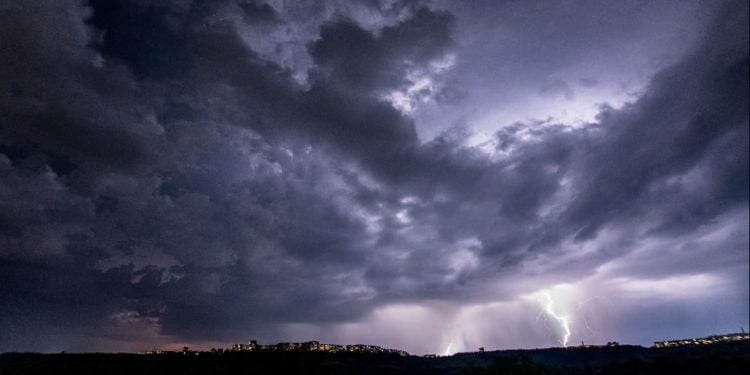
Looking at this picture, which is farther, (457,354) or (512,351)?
(457,354)

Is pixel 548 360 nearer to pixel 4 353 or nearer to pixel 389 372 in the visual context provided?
pixel 389 372

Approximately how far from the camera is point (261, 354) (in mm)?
123375

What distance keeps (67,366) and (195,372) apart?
130ft

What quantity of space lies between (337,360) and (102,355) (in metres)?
75.0

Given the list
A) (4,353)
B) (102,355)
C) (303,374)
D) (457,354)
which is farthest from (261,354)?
(457,354)

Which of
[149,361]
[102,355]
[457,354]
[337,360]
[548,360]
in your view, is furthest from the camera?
[457,354]

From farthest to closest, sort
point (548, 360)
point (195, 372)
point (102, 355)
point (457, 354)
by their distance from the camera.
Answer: point (457, 354) < point (548, 360) < point (102, 355) < point (195, 372)

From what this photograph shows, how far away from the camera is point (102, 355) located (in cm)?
12219

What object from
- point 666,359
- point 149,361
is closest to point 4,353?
point 149,361

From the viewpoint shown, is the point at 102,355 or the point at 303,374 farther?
the point at 102,355

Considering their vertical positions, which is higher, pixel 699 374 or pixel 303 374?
pixel 303 374

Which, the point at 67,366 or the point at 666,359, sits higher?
the point at 67,366

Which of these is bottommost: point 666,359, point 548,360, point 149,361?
point 548,360

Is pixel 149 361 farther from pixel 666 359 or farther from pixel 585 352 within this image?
pixel 585 352
